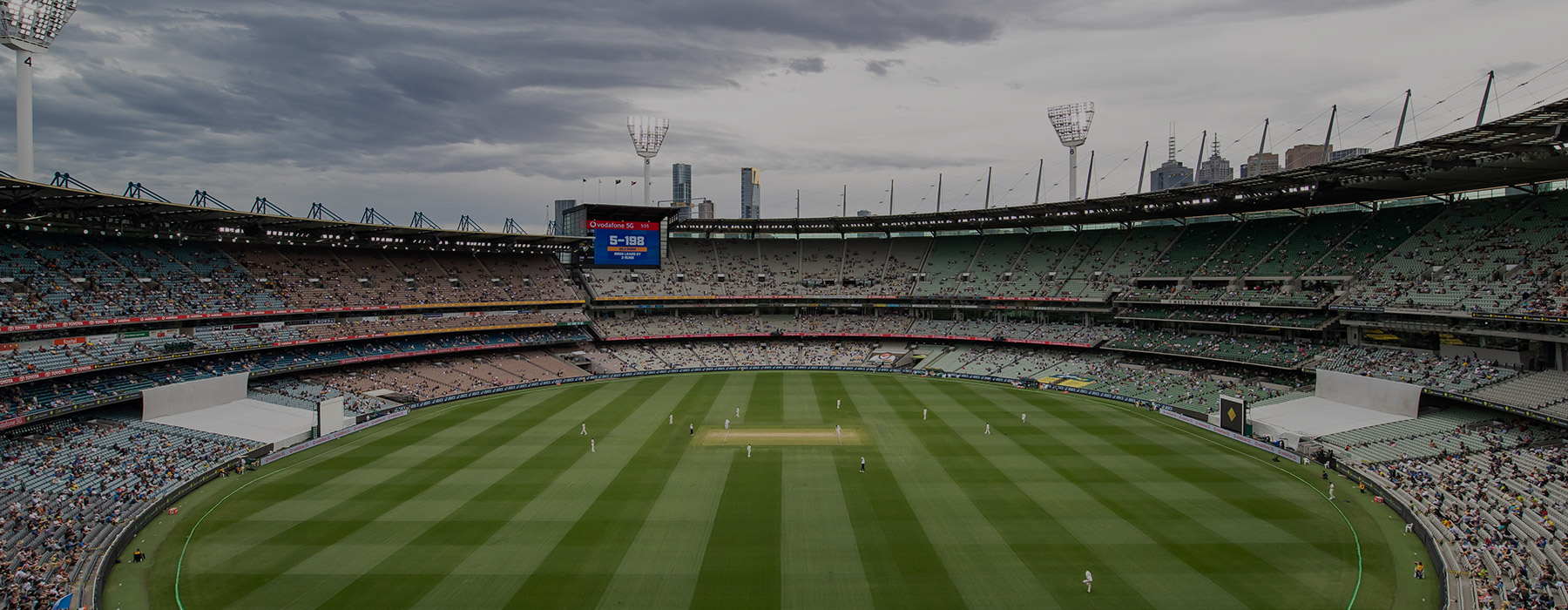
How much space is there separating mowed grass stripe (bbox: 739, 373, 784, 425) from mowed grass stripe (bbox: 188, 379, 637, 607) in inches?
Result: 688

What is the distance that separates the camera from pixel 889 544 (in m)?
23.8

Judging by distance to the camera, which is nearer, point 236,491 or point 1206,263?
point 236,491

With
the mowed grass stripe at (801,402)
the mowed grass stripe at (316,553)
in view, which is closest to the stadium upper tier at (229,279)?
the mowed grass stripe at (316,553)

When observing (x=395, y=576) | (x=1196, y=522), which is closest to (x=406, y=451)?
(x=395, y=576)

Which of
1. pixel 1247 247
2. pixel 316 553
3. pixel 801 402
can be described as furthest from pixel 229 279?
pixel 1247 247

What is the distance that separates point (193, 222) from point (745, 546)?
48.5 meters

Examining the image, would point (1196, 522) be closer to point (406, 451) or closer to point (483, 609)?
point (483, 609)

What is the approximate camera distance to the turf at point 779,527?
20.5m

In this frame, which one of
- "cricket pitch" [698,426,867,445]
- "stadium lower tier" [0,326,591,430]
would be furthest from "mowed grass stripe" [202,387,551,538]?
"cricket pitch" [698,426,867,445]

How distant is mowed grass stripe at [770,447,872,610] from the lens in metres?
20.2

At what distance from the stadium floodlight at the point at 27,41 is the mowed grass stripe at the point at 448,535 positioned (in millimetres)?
26904

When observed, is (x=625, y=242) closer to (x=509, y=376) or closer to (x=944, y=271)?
(x=509, y=376)

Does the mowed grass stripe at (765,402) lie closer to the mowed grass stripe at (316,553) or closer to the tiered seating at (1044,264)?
the mowed grass stripe at (316,553)

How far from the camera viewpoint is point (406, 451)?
3612 cm
